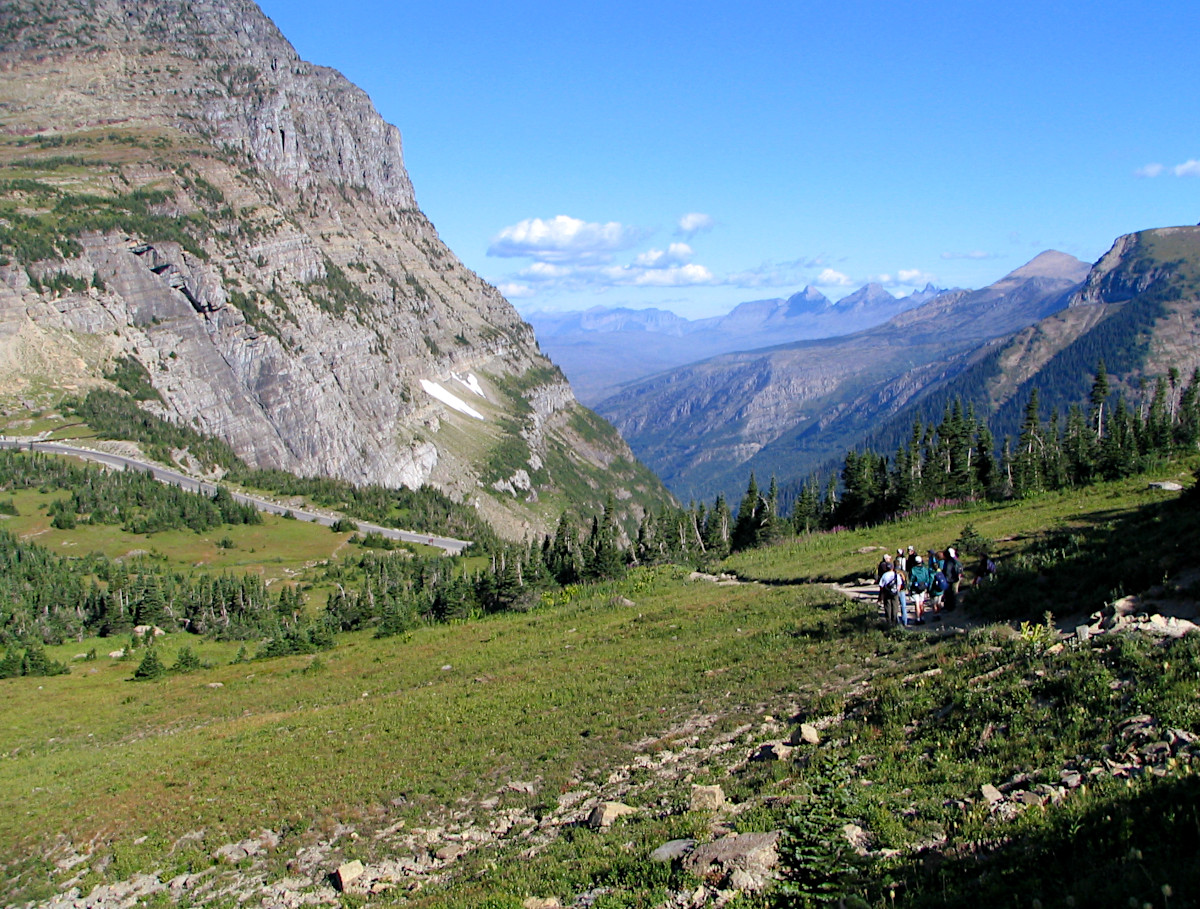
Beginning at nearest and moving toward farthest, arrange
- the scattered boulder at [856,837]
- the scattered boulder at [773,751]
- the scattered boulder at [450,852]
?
the scattered boulder at [856,837], the scattered boulder at [450,852], the scattered boulder at [773,751]

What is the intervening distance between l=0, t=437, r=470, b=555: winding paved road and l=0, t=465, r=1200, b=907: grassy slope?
114 m

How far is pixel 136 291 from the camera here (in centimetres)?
19638

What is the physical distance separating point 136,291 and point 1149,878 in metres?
233

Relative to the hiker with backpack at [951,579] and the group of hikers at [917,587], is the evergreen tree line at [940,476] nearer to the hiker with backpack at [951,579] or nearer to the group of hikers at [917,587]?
the hiker with backpack at [951,579]

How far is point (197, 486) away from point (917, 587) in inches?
6406

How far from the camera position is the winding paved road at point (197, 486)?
149375 mm

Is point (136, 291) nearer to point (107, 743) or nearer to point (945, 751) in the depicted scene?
point (107, 743)

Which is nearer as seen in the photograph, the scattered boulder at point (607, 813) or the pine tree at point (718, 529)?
the scattered boulder at point (607, 813)

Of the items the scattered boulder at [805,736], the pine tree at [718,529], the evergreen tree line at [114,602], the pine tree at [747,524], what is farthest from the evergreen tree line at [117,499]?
the scattered boulder at [805,736]

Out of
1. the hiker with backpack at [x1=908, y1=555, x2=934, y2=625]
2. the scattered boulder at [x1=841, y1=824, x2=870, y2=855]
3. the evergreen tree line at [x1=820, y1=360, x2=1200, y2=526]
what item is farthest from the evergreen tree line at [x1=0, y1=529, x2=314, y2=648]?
the scattered boulder at [x1=841, y1=824, x2=870, y2=855]

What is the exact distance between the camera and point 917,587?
28.4m

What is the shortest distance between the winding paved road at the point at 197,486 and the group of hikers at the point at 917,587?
135 m

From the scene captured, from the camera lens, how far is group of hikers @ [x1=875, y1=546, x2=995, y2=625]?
2753cm

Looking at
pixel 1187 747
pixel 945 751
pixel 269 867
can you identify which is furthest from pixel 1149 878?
pixel 269 867
